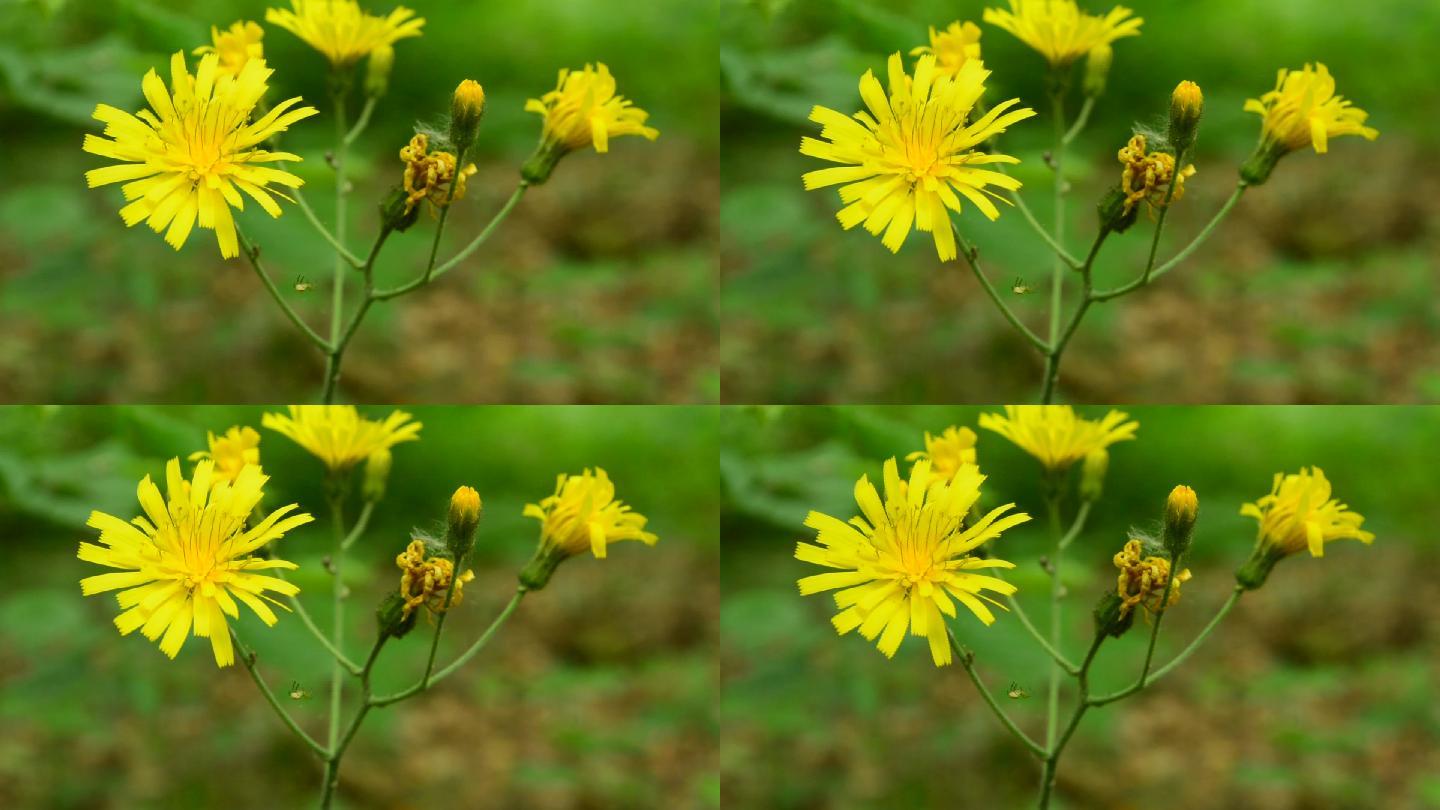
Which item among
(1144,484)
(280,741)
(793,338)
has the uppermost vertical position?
(793,338)

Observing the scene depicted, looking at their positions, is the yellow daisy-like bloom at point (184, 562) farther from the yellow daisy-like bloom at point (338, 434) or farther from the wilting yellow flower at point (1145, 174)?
the wilting yellow flower at point (1145, 174)

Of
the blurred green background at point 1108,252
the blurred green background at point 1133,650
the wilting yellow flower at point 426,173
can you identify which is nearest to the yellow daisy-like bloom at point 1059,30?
the blurred green background at point 1108,252

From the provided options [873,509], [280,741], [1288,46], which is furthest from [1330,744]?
[280,741]

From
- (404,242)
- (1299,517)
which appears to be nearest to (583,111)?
(404,242)

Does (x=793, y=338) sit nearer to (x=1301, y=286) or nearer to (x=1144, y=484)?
(x=1144, y=484)

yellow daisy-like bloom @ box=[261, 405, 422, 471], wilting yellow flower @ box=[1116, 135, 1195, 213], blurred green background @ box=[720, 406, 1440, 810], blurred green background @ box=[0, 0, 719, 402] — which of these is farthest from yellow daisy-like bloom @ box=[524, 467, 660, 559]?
wilting yellow flower @ box=[1116, 135, 1195, 213]

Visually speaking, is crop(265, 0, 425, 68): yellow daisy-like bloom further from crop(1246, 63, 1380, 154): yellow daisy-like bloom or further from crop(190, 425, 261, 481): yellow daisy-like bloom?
crop(1246, 63, 1380, 154): yellow daisy-like bloom
